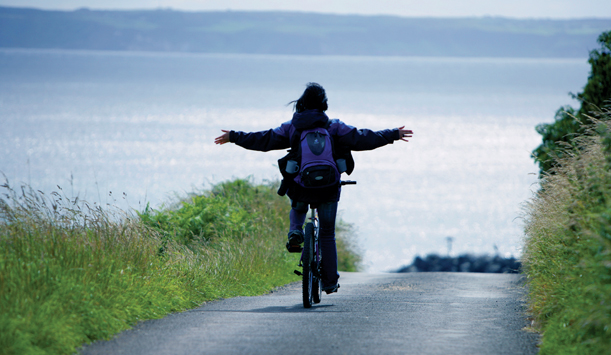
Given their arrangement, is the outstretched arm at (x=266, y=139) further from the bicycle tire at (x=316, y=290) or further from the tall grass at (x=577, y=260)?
the tall grass at (x=577, y=260)

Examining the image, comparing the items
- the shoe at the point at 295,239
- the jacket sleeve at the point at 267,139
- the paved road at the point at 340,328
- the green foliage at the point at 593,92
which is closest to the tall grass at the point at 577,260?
the paved road at the point at 340,328

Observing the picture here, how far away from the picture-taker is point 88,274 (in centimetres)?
660

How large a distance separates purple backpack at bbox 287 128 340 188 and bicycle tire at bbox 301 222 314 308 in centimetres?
43

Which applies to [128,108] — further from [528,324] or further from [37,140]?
[528,324]

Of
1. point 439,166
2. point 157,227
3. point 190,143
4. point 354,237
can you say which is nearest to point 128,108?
point 190,143

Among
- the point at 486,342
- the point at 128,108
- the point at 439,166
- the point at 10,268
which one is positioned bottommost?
the point at 486,342

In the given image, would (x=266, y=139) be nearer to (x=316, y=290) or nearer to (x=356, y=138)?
(x=356, y=138)

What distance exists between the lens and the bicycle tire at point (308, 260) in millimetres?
7535

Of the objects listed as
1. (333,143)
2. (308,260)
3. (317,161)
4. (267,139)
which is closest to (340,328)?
(308,260)

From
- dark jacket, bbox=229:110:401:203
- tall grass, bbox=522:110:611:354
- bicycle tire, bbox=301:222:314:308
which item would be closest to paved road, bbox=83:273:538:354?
bicycle tire, bbox=301:222:314:308

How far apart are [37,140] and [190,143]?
16550mm

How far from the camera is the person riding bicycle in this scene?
25.0 ft

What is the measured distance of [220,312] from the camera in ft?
24.2

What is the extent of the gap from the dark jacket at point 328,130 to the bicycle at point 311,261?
166 millimetres
